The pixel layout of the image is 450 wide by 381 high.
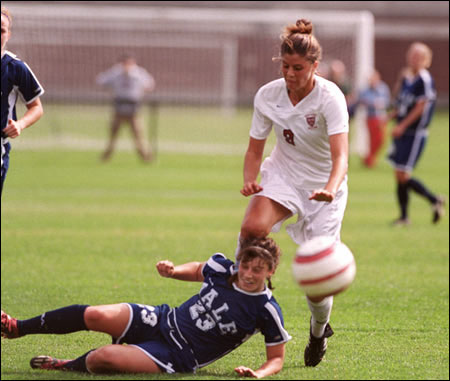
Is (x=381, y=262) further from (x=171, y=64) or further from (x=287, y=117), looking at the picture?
(x=171, y=64)

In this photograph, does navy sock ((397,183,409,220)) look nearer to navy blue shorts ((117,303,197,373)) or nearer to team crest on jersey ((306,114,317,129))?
team crest on jersey ((306,114,317,129))

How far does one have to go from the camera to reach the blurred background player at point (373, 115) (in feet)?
71.7

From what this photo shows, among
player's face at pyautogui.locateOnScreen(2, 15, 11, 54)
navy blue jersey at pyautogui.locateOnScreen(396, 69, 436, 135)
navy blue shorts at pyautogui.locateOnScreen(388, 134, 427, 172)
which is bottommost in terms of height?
navy blue shorts at pyautogui.locateOnScreen(388, 134, 427, 172)

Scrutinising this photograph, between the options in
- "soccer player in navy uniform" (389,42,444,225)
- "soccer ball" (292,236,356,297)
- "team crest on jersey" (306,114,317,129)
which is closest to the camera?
"soccer ball" (292,236,356,297)

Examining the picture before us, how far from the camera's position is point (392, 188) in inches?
698

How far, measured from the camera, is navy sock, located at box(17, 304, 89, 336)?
4.97 meters

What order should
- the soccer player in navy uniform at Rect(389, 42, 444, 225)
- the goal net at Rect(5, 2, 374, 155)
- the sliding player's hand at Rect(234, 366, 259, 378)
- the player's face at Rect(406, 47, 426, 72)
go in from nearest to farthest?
1. the sliding player's hand at Rect(234, 366, 259, 378)
2. the player's face at Rect(406, 47, 426, 72)
3. the soccer player in navy uniform at Rect(389, 42, 444, 225)
4. the goal net at Rect(5, 2, 374, 155)

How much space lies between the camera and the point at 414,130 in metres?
12.6

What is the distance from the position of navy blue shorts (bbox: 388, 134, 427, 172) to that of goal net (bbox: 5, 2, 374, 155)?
1009 cm

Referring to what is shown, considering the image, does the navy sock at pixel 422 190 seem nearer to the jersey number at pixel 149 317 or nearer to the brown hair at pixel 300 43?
the brown hair at pixel 300 43

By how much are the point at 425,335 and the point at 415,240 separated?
5061 mm

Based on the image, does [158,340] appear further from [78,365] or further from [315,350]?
[315,350]

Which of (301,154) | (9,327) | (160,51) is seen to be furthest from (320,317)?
(160,51)

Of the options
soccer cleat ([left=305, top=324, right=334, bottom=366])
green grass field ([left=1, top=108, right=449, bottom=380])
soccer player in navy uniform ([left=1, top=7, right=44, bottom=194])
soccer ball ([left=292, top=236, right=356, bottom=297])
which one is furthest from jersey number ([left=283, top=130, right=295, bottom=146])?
soccer player in navy uniform ([left=1, top=7, right=44, bottom=194])
